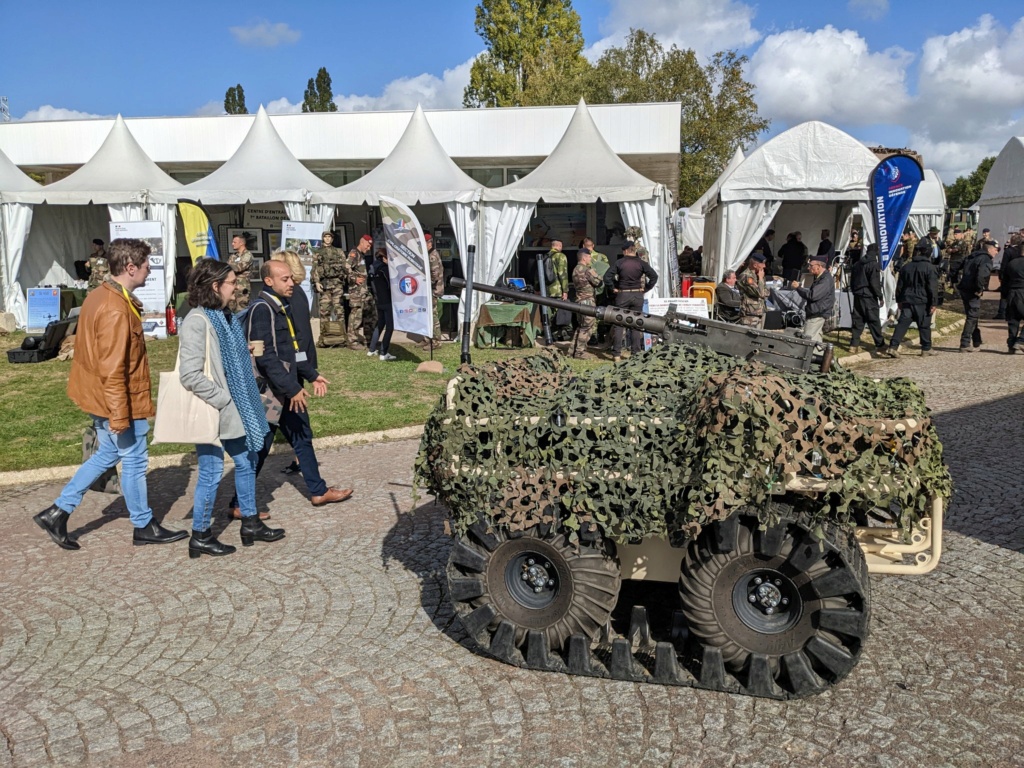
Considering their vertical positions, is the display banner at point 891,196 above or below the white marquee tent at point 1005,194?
below

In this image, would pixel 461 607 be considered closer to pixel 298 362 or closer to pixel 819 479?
pixel 819 479

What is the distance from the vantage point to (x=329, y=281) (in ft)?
46.9

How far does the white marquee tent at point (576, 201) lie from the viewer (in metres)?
14.3

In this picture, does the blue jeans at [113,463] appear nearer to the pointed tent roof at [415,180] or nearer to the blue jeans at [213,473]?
the blue jeans at [213,473]

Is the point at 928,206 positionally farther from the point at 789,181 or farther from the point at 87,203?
the point at 87,203

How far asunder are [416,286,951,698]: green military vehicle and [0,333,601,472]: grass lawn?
4.87 m

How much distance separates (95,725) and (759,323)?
11.2 metres

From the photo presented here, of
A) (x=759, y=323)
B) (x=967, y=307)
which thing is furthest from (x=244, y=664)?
(x=967, y=307)

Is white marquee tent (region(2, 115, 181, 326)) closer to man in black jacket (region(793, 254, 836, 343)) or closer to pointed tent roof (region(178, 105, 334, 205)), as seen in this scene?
pointed tent roof (region(178, 105, 334, 205))

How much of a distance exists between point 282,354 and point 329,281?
8.75m

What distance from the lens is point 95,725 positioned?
137 inches

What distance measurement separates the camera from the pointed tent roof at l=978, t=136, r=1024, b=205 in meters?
27.5

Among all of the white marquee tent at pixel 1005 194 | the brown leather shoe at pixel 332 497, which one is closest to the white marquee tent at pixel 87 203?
the brown leather shoe at pixel 332 497

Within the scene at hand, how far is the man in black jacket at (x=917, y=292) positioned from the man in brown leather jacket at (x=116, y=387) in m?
12.0
